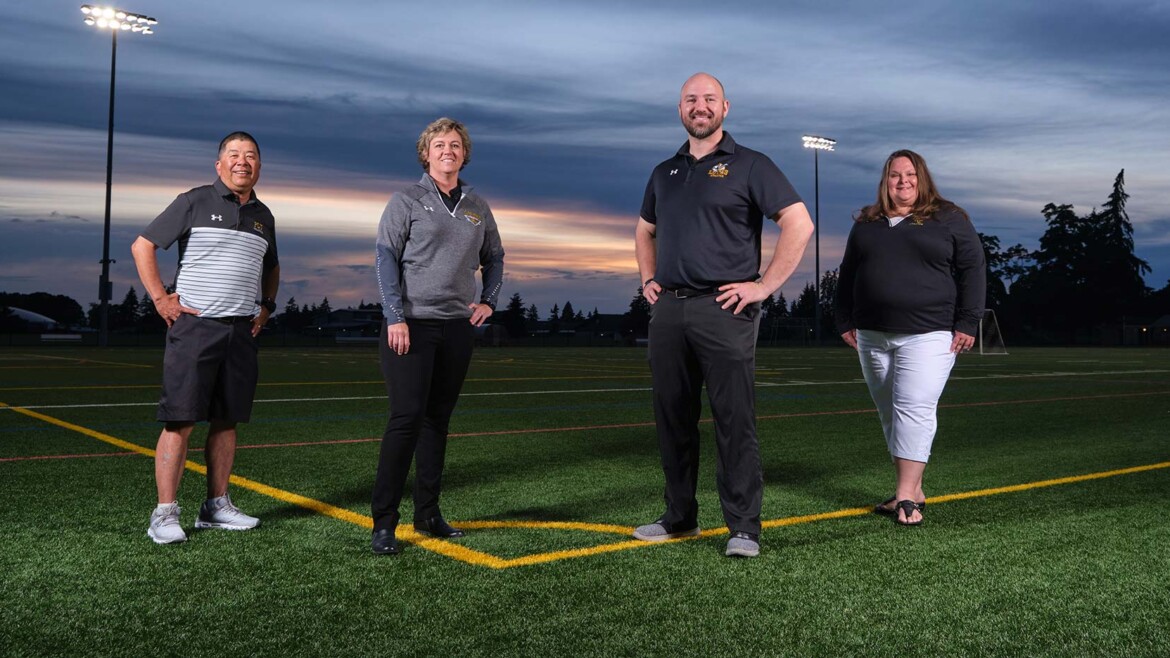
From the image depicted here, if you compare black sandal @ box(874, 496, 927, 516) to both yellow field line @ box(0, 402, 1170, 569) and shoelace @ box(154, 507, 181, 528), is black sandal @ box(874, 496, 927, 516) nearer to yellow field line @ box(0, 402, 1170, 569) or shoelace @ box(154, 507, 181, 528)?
yellow field line @ box(0, 402, 1170, 569)

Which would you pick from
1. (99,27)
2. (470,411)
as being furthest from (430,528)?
(99,27)

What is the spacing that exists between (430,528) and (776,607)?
5.81 feet

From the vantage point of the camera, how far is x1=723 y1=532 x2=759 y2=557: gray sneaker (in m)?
4.25

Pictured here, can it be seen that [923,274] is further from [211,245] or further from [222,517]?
[222,517]

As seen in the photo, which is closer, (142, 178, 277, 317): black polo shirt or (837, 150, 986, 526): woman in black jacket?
(142, 178, 277, 317): black polo shirt

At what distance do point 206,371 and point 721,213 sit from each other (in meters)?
2.42

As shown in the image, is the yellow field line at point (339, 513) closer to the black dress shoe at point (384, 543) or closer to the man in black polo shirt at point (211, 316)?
the black dress shoe at point (384, 543)

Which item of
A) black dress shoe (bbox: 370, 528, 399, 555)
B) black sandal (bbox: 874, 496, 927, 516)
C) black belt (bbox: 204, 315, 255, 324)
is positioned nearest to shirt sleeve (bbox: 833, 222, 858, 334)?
black sandal (bbox: 874, 496, 927, 516)

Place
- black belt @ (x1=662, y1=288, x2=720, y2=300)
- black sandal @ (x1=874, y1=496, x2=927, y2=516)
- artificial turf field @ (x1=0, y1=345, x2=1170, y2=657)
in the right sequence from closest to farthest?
1. artificial turf field @ (x1=0, y1=345, x2=1170, y2=657)
2. black belt @ (x1=662, y1=288, x2=720, y2=300)
3. black sandal @ (x1=874, y1=496, x2=927, y2=516)

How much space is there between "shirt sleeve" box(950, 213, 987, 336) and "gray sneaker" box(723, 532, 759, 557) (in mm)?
1736

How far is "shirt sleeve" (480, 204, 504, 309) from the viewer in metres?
4.72

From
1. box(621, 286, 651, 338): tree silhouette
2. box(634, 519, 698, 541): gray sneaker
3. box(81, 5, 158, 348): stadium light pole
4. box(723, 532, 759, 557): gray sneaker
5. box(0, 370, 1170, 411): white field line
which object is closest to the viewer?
box(723, 532, 759, 557): gray sneaker

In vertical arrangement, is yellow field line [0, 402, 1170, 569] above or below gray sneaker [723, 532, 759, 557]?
below

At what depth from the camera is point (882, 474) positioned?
6844mm
